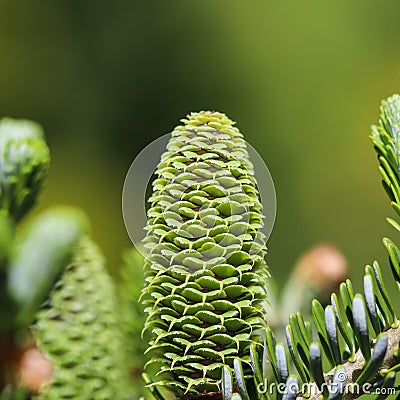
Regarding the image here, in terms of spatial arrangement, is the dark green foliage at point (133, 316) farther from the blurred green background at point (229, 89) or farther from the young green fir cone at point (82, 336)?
the blurred green background at point (229, 89)

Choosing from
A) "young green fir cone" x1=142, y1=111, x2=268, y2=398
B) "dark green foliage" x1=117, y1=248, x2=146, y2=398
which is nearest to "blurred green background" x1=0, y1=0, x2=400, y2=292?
"dark green foliage" x1=117, y1=248, x2=146, y2=398

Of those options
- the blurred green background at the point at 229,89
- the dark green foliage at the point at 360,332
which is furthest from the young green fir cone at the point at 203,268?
the blurred green background at the point at 229,89

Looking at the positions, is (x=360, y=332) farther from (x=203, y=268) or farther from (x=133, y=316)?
(x=133, y=316)

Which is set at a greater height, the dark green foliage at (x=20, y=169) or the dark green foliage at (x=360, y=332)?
the dark green foliage at (x=20, y=169)

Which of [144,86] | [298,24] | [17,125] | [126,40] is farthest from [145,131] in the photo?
[17,125]

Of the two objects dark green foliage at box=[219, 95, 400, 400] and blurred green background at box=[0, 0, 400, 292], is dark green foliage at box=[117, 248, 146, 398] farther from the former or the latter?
blurred green background at box=[0, 0, 400, 292]

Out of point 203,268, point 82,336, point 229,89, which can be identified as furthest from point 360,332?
point 229,89
